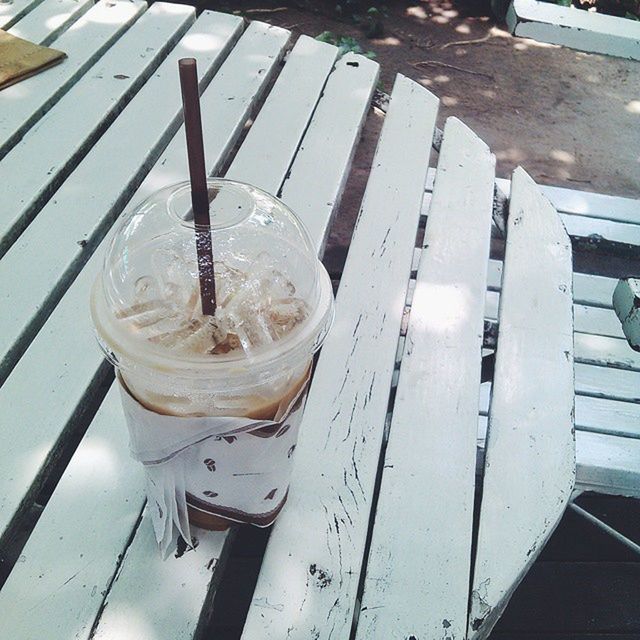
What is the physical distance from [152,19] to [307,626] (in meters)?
1.91

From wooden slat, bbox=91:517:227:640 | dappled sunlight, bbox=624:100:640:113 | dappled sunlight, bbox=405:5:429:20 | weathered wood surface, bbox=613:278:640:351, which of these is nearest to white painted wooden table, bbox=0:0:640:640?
wooden slat, bbox=91:517:227:640

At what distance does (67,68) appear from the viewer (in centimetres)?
197

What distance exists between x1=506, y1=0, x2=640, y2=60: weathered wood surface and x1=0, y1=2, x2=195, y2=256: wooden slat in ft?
3.45

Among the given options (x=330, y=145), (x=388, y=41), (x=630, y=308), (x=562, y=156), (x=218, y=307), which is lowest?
(x=562, y=156)

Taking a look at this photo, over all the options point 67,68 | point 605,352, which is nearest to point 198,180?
point 605,352

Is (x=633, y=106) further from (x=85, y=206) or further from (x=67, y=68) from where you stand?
(x=85, y=206)

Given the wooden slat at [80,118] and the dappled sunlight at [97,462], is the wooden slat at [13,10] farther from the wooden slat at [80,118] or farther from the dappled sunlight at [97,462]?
the dappled sunlight at [97,462]

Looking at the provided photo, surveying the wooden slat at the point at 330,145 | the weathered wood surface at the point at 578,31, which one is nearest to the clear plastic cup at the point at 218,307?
the wooden slat at the point at 330,145

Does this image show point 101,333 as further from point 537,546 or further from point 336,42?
point 336,42

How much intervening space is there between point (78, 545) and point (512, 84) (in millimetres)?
3958

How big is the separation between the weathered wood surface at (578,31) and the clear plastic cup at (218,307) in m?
1.63

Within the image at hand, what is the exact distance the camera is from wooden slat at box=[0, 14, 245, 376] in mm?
1314

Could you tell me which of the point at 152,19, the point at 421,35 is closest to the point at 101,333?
the point at 152,19

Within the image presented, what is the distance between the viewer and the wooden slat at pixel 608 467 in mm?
1479
